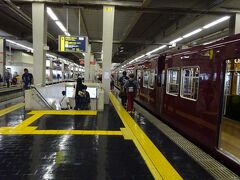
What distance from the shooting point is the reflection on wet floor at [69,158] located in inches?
148

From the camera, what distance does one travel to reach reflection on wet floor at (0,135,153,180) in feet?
12.3

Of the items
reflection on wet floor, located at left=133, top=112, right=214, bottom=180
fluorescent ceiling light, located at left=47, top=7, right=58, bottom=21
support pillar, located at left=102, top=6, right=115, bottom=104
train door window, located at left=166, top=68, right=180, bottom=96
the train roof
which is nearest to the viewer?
reflection on wet floor, located at left=133, top=112, right=214, bottom=180

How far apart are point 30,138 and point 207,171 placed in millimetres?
3868

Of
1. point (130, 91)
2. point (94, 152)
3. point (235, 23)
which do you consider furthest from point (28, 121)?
point (235, 23)

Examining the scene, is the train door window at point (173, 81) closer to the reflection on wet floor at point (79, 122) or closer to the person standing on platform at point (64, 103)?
the reflection on wet floor at point (79, 122)

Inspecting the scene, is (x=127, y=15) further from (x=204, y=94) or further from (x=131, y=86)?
(x=204, y=94)

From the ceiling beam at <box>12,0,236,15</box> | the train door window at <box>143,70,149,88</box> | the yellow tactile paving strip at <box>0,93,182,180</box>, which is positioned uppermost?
the ceiling beam at <box>12,0,236,15</box>

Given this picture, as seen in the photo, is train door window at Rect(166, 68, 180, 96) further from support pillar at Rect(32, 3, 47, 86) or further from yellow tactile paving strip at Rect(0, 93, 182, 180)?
support pillar at Rect(32, 3, 47, 86)

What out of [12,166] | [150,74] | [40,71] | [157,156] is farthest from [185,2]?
[12,166]

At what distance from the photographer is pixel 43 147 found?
502 centimetres

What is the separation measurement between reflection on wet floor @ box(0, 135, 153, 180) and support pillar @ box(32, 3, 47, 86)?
6.02m

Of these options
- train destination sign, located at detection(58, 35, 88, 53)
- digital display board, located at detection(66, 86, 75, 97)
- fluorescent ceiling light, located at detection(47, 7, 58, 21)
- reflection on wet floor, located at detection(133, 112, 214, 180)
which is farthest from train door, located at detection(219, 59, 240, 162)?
fluorescent ceiling light, located at detection(47, 7, 58, 21)

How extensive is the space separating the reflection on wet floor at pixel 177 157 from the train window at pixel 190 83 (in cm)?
125

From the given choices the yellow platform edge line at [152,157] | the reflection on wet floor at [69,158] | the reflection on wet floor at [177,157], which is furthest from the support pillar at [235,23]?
the reflection on wet floor at [69,158]
